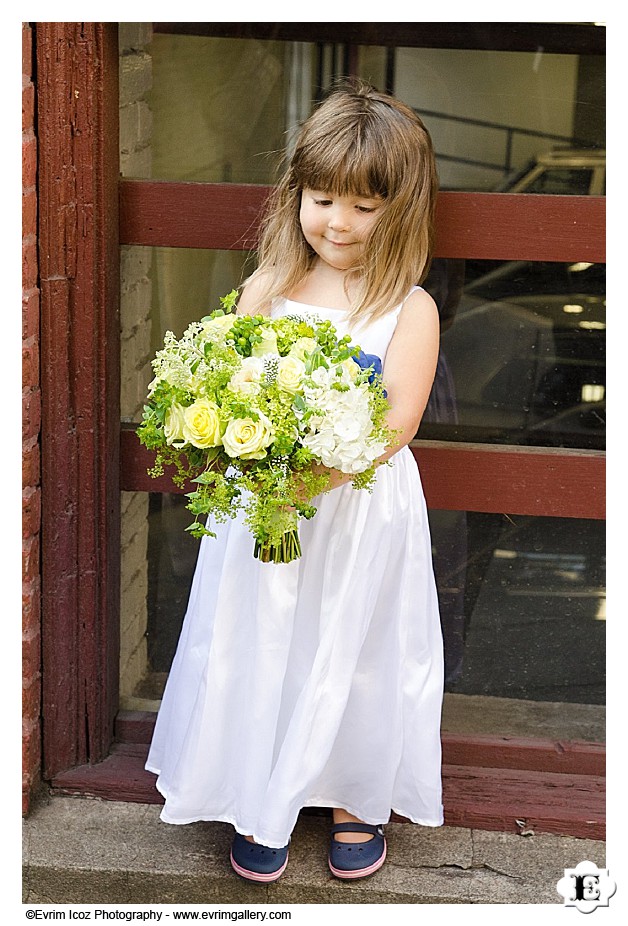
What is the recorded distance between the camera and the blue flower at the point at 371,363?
2.59 meters

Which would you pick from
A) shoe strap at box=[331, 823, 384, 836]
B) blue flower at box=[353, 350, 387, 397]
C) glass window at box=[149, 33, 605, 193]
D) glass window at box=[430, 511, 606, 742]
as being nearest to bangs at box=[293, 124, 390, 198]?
blue flower at box=[353, 350, 387, 397]

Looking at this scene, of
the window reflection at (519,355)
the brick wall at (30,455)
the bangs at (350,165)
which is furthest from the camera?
the window reflection at (519,355)

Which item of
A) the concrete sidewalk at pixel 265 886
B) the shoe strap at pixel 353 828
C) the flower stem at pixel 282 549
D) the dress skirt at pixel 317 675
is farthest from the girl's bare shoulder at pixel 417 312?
the concrete sidewalk at pixel 265 886

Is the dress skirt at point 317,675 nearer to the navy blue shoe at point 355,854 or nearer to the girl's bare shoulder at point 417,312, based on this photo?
the navy blue shoe at point 355,854

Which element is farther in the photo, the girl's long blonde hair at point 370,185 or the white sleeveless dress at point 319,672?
the white sleeveless dress at point 319,672

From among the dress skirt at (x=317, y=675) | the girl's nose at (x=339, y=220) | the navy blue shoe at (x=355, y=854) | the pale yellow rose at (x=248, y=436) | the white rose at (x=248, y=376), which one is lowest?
the navy blue shoe at (x=355, y=854)

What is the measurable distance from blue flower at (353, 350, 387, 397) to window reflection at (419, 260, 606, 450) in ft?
1.98

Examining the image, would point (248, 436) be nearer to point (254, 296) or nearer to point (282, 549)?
point (282, 549)

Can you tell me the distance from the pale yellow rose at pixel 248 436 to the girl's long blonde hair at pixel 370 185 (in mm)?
608

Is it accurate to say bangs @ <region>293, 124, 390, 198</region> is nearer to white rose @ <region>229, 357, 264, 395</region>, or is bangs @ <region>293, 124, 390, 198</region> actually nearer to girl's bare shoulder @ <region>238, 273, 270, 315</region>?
girl's bare shoulder @ <region>238, 273, 270, 315</region>

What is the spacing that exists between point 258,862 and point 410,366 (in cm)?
137

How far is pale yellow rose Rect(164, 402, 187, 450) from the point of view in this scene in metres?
2.47

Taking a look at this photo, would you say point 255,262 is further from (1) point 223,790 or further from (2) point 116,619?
(1) point 223,790

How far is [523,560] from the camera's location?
3439mm
